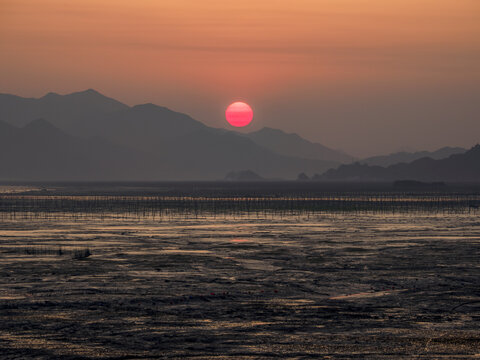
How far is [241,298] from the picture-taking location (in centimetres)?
2769

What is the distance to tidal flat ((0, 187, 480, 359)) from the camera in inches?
798

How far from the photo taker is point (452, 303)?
87.2 feet

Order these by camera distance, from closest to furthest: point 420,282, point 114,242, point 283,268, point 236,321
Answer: point 236,321 < point 420,282 < point 283,268 < point 114,242

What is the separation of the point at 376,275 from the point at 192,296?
33.2 ft

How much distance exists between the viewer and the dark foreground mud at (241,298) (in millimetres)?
20297

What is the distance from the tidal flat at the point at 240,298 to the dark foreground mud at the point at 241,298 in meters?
0.06

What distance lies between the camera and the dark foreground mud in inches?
799

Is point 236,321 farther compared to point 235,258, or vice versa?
point 235,258

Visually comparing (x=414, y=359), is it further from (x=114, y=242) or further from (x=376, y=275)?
Answer: (x=114, y=242)

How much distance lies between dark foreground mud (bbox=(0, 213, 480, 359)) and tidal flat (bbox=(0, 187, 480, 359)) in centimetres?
6

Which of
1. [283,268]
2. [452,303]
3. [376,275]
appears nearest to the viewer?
[452,303]

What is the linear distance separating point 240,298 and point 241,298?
0.04 m

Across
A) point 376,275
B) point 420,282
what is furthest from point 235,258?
point 420,282

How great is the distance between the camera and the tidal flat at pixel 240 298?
66.5 ft
